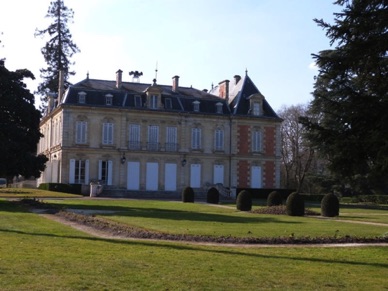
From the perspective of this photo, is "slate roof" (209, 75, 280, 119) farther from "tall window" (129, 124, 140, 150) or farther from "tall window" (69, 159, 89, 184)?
"tall window" (69, 159, 89, 184)

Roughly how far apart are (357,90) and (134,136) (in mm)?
34504

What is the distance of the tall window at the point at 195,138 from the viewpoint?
47.9 metres

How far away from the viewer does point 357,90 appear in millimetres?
13078

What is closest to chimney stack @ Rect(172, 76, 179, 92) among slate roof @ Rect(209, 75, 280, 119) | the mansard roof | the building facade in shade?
the building facade in shade

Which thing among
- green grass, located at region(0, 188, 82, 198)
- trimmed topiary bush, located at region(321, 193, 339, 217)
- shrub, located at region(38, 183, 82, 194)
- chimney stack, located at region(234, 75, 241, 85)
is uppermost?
chimney stack, located at region(234, 75, 241, 85)

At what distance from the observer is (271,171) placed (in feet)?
162

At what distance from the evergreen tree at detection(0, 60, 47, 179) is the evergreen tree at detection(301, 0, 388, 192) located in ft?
58.5

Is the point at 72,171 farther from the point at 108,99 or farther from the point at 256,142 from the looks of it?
the point at 256,142

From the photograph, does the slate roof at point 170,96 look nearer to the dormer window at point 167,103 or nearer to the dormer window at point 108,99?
the dormer window at point 167,103

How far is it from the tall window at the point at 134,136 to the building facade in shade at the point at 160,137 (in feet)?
0.27

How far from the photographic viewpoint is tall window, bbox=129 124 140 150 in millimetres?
46344

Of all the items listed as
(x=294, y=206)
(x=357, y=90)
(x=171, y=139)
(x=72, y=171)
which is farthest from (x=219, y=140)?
(x=357, y=90)

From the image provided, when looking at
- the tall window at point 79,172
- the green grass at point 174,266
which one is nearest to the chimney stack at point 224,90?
the tall window at point 79,172

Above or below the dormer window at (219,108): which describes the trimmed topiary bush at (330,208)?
below
